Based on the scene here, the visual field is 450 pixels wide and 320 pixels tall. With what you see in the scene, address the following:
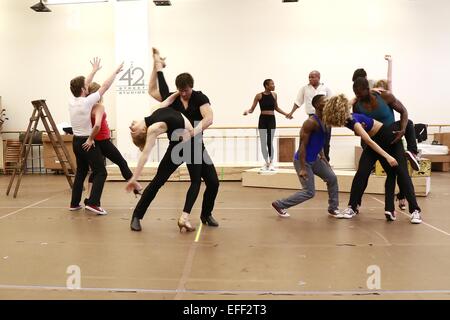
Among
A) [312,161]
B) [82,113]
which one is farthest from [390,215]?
[82,113]

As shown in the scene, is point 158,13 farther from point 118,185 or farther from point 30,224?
point 30,224

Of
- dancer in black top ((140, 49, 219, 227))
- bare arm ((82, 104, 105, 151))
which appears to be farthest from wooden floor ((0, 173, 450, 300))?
bare arm ((82, 104, 105, 151))

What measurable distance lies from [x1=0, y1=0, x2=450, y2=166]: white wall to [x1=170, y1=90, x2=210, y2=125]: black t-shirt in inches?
251

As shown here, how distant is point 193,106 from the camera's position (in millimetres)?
3496

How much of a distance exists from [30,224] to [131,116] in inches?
203

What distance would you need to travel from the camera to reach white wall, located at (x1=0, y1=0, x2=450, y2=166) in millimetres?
9586

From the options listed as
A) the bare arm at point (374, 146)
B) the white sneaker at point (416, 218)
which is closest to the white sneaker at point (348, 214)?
the white sneaker at point (416, 218)

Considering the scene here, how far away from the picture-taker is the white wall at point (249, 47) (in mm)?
9586

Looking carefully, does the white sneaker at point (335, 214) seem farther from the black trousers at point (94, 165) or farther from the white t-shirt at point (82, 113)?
the white t-shirt at point (82, 113)

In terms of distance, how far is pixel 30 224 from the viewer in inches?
159

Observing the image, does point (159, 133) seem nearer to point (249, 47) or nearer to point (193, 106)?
point (193, 106)

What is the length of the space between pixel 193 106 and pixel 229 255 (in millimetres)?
1322

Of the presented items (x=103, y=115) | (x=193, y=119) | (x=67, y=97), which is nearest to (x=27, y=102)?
(x=67, y=97)

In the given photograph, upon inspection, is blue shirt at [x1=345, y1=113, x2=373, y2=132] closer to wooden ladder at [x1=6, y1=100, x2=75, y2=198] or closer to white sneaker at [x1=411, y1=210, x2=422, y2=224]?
white sneaker at [x1=411, y1=210, x2=422, y2=224]
